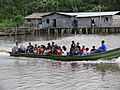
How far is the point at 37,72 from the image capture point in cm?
1869

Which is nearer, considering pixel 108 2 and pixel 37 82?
pixel 37 82

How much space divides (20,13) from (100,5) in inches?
616

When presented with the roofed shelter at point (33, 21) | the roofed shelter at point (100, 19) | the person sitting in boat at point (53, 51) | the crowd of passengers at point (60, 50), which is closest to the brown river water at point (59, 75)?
the person sitting in boat at point (53, 51)

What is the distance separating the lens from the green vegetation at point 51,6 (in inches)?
2474

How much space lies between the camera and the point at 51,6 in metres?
65.1

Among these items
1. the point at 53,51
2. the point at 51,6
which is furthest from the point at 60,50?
the point at 51,6

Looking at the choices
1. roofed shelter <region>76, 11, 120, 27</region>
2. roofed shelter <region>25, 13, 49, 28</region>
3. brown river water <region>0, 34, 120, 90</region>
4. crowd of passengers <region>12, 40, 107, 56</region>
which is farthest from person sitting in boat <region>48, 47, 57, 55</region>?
roofed shelter <region>25, 13, 49, 28</region>

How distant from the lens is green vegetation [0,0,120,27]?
2474 inches

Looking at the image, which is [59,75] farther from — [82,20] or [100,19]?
[82,20]

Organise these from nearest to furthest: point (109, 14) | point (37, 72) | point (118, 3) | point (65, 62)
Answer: point (37, 72) < point (65, 62) < point (109, 14) < point (118, 3)

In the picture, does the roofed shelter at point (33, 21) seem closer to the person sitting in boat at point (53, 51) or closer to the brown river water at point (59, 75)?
the person sitting in boat at point (53, 51)

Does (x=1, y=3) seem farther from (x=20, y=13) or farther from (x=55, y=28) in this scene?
(x=55, y=28)

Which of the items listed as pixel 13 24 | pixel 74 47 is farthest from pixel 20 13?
pixel 74 47

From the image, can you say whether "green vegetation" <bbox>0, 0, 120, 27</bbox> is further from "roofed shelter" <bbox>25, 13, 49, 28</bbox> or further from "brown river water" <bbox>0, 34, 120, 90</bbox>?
"brown river water" <bbox>0, 34, 120, 90</bbox>
